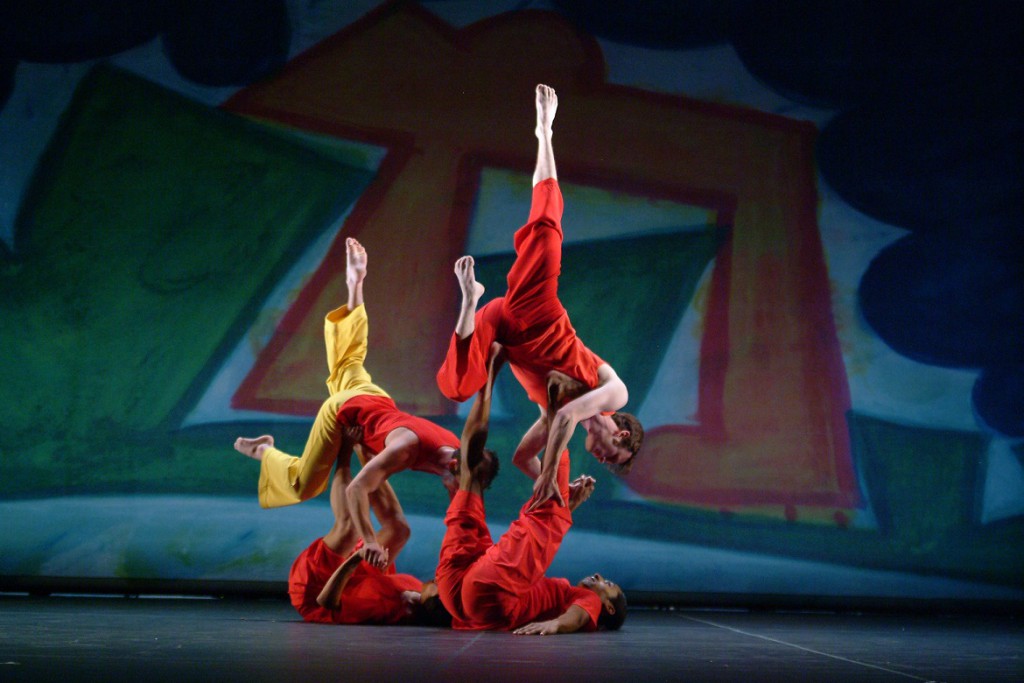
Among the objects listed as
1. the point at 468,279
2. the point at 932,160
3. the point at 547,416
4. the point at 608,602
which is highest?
the point at 932,160

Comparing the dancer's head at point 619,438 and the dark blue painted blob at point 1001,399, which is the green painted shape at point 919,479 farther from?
the dancer's head at point 619,438

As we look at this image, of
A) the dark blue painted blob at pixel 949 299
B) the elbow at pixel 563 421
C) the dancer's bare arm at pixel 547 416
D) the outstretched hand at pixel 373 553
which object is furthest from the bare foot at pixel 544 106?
the dark blue painted blob at pixel 949 299

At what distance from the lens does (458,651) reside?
280cm

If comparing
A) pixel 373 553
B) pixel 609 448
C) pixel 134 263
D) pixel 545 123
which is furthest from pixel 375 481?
pixel 134 263

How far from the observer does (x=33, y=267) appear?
571 cm

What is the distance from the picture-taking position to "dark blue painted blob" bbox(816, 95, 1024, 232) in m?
5.89

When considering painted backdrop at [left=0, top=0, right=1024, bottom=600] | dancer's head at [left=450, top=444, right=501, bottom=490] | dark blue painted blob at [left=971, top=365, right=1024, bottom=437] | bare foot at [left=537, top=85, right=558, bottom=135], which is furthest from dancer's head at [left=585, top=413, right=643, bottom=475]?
dark blue painted blob at [left=971, top=365, right=1024, bottom=437]

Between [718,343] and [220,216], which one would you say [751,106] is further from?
[220,216]

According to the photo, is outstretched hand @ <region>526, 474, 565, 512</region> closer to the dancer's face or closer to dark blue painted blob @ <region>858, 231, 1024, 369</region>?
the dancer's face

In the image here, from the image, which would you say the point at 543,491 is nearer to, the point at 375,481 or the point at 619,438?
the point at 619,438

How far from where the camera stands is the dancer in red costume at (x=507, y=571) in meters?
3.51

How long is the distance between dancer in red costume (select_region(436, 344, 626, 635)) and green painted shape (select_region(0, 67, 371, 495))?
8.00 ft

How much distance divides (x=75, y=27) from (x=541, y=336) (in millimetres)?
3874

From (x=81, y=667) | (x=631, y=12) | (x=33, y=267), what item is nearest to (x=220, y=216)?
(x=33, y=267)
